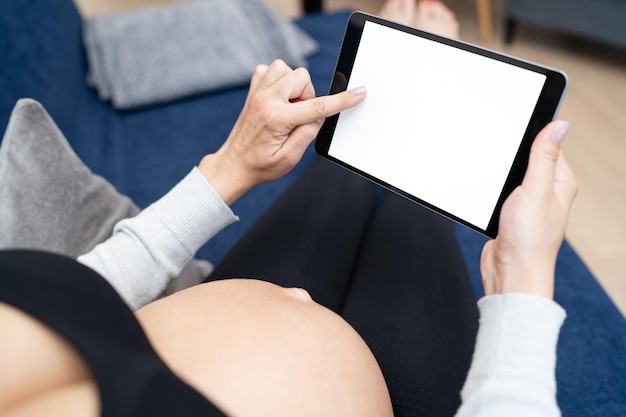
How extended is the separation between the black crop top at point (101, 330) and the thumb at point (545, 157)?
0.38 meters

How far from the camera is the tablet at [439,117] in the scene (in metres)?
0.56

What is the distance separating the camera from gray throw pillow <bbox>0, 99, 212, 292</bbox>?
0.64m

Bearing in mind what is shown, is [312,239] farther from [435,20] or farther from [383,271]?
[435,20]

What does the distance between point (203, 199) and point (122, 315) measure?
0.28 metres

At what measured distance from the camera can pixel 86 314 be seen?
1.28 ft

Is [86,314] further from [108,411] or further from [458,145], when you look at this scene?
[458,145]

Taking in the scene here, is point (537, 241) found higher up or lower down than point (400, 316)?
higher up

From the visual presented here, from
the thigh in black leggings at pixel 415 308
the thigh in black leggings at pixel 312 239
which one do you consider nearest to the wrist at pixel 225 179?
the thigh in black leggings at pixel 312 239

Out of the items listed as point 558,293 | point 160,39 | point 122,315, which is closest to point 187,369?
point 122,315

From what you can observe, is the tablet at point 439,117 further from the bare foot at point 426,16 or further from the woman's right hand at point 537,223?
the bare foot at point 426,16

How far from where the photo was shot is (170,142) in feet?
4.08

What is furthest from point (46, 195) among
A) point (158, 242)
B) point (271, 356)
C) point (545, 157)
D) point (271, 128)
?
point (545, 157)

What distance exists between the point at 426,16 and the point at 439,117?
0.62 metres

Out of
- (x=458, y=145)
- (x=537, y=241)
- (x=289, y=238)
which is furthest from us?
(x=289, y=238)
